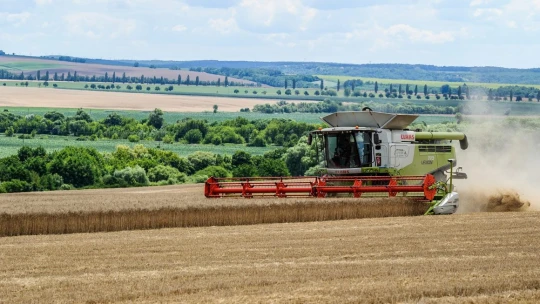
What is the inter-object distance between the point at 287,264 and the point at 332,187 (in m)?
9.00

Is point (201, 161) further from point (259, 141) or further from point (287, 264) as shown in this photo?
point (287, 264)

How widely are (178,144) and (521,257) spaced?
72.3 metres

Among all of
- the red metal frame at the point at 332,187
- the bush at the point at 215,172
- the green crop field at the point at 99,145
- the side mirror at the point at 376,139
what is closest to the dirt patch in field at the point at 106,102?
the green crop field at the point at 99,145

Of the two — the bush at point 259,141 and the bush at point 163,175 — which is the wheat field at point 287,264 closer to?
the bush at point 163,175

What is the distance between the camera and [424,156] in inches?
1096

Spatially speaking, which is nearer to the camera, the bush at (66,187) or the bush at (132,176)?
the bush at (66,187)

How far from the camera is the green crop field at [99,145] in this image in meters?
76.1

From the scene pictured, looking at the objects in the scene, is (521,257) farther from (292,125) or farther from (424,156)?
(292,125)

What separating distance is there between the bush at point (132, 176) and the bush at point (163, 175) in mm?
1295

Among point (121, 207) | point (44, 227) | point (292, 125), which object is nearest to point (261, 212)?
point (121, 207)

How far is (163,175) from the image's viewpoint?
2010 inches

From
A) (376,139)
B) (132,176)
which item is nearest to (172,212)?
(376,139)

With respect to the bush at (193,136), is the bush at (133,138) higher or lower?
lower

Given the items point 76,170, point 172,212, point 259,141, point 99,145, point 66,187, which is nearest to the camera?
point 172,212
